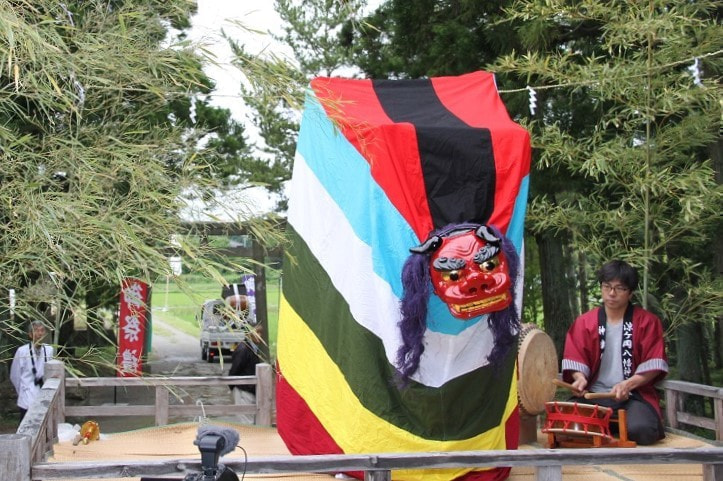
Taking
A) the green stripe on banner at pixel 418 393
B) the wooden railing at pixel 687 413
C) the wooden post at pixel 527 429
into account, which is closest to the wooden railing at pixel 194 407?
the green stripe on banner at pixel 418 393

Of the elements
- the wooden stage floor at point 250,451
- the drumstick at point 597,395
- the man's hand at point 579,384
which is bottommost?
the wooden stage floor at point 250,451

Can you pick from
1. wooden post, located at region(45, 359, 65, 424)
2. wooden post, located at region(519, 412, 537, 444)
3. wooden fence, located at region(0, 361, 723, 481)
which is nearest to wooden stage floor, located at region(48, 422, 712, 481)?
wooden post, located at region(519, 412, 537, 444)

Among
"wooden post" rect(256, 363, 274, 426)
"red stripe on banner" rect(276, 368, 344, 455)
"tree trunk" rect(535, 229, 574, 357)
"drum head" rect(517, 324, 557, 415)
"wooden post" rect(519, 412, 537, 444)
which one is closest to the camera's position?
"red stripe on banner" rect(276, 368, 344, 455)

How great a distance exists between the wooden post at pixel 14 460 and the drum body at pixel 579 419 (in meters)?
2.65

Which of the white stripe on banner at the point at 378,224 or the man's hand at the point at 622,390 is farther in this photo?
the man's hand at the point at 622,390

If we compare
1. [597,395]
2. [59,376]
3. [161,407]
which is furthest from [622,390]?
[59,376]

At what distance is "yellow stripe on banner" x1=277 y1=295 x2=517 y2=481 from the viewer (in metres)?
3.79

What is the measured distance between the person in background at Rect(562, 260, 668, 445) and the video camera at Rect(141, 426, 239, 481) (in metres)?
2.44

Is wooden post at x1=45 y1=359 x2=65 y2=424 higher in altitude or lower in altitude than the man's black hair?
lower

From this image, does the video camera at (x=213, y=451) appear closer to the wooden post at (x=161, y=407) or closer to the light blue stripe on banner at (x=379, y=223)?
Result: the light blue stripe on banner at (x=379, y=223)

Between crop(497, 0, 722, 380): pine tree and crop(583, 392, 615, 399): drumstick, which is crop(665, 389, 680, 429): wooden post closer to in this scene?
crop(497, 0, 722, 380): pine tree

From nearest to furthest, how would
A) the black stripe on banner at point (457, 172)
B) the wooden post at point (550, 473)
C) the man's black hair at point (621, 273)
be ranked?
the wooden post at point (550, 473) < the black stripe on banner at point (457, 172) < the man's black hair at point (621, 273)

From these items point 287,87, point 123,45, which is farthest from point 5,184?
point 287,87

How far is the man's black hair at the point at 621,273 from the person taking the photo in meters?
4.33
